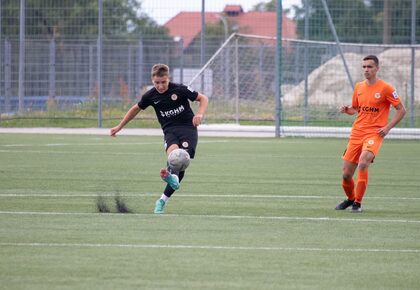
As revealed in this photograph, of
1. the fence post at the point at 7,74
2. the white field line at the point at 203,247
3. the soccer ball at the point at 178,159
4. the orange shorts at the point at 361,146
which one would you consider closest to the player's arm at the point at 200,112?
the soccer ball at the point at 178,159

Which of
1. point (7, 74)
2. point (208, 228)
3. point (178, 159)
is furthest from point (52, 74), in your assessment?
point (208, 228)

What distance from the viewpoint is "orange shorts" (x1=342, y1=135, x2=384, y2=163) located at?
1168 cm

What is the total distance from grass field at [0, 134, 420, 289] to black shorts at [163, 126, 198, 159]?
70 cm

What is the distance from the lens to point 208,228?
384 inches

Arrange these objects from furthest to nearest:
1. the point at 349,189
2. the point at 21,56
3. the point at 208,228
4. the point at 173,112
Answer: the point at 21,56 < the point at 349,189 < the point at 173,112 < the point at 208,228

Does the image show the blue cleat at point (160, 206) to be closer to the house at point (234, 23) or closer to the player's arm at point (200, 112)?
the player's arm at point (200, 112)

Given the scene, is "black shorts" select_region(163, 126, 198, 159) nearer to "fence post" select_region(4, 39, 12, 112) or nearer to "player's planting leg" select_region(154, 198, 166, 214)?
"player's planting leg" select_region(154, 198, 166, 214)

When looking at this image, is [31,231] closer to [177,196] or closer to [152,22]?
[177,196]

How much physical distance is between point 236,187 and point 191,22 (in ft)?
57.2

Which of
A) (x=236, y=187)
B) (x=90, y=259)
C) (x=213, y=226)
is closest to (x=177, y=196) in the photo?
(x=236, y=187)

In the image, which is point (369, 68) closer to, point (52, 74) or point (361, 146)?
point (361, 146)

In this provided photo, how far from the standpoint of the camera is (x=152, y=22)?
31438 mm

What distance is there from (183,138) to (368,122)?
2.20 metres

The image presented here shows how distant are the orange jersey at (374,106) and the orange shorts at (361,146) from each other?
0.21 ft
